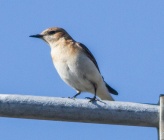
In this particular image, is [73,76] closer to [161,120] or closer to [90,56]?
[90,56]

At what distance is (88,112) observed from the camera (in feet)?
Result: 11.9

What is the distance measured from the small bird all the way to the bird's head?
0.45 m

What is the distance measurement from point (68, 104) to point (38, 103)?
7.3 inches

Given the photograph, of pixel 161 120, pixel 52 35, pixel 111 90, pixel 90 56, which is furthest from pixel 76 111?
pixel 52 35

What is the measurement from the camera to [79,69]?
27.9 ft

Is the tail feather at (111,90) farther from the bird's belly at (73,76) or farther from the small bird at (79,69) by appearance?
the bird's belly at (73,76)

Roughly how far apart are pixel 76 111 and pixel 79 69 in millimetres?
4911

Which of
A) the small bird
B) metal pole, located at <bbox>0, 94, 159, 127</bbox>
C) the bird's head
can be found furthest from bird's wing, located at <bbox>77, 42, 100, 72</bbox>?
metal pole, located at <bbox>0, 94, 159, 127</bbox>

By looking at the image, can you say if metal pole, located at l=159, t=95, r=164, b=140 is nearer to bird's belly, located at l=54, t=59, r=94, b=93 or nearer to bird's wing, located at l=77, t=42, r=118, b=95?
bird's belly, located at l=54, t=59, r=94, b=93

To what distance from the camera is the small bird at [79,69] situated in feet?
28.0

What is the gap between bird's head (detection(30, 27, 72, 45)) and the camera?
32.1 feet

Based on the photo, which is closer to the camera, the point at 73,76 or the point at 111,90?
the point at 73,76

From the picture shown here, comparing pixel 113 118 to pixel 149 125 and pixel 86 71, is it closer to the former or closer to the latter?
pixel 149 125

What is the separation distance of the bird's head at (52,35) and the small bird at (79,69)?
1.49 feet
